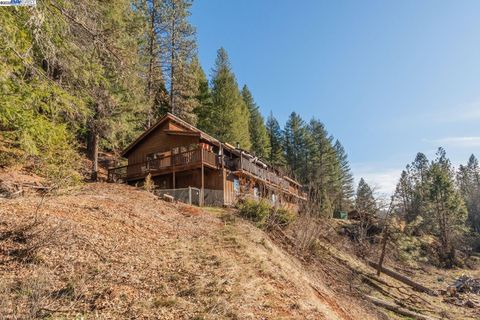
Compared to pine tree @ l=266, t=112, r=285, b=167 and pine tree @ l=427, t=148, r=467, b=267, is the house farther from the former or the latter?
pine tree @ l=427, t=148, r=467, b=267

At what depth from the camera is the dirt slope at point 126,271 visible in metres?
4.48

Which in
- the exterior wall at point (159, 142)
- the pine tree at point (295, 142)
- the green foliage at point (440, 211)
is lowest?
the green foliage at point (440, 211)

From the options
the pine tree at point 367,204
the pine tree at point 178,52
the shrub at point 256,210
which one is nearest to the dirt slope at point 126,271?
the shrub at point 256,210

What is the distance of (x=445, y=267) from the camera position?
3066 cm

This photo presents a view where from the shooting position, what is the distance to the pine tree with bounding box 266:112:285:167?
4725 cm

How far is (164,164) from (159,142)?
3.32 metres

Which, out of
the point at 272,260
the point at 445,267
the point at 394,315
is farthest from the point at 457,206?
the point at 272,260

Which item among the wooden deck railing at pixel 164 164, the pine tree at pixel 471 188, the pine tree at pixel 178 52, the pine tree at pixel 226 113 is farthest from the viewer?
the pine tree at pixel 471 188

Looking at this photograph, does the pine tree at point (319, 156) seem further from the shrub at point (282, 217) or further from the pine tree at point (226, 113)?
the shrub at point (282, 217)

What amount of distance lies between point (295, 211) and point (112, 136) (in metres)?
13.3

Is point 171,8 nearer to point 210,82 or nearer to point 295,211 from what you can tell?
point 210,82

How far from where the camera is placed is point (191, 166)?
66.3 ft

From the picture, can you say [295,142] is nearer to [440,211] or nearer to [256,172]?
[440,211]

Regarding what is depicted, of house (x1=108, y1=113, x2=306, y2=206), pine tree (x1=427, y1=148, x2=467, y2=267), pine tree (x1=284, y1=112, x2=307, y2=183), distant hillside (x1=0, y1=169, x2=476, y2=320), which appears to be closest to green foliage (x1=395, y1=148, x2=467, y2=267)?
pine tree (x1=427, y1=148, x2=467, y2=267)
